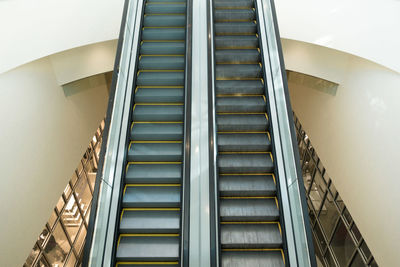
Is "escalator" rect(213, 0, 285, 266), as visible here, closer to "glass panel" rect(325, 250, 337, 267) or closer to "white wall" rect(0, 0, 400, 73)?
"white wall" rect(0, 0, 400, 73)

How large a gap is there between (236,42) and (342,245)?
23.6 ft

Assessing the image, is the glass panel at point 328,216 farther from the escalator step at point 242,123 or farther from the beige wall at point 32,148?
the beige wall at point 32,148

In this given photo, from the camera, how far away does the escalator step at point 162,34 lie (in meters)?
6.79

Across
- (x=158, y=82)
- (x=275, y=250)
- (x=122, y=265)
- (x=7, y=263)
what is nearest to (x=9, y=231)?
(x=7, y=263)

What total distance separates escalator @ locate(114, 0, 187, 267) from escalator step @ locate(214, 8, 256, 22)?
3.07 feet

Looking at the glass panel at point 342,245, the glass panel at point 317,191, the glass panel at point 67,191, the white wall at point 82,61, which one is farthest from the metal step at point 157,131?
the glass panel at point 317,191

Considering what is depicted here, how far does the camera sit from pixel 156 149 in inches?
218

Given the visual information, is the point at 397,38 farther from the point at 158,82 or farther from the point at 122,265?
the point at 122,265

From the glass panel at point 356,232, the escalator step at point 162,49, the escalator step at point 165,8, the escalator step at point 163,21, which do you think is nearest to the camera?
the escalator step at point 162,49

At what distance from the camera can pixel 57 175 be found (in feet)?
23.8

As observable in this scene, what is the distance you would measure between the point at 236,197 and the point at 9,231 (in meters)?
4.46

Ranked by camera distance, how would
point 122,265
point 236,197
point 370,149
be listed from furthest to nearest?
point 370,149, point 236,197, point 122,265

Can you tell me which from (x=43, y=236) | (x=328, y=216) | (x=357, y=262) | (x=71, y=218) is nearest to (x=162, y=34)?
(x=43, y=236)

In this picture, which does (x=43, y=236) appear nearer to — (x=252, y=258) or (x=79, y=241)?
(x=79, y=241)
